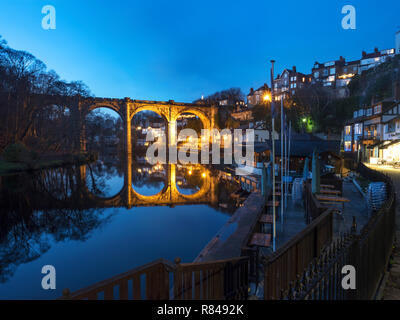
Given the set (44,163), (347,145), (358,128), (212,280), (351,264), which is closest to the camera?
(351,264)

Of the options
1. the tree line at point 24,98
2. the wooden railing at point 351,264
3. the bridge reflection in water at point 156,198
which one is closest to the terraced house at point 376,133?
the bridge reflection in water at point 156,198

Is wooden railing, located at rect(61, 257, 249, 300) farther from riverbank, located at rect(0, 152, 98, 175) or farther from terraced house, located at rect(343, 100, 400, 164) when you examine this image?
riverbank, located at rect(0, 152, 98, 175)

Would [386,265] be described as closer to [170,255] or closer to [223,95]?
[170,255]

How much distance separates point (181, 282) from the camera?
11.4ft

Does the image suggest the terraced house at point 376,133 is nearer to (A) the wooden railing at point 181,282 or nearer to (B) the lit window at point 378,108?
(B) the lit window at point 378,108

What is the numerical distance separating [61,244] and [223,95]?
104 m

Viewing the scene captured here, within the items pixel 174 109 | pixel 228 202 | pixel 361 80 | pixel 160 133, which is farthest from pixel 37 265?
pixel 160 133

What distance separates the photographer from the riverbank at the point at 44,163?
2909cm

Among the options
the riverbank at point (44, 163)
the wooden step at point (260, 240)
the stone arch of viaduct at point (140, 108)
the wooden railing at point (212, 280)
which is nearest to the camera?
the wooden railing at point (212, 280)

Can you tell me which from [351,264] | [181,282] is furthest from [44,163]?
[351,264]

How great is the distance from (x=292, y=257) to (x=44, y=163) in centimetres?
3974

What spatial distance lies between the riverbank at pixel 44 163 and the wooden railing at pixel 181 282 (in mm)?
33049

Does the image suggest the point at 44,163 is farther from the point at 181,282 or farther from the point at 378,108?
the point at 378,108
